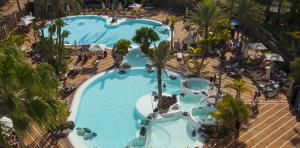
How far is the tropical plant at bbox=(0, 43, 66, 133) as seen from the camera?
14.9 metres

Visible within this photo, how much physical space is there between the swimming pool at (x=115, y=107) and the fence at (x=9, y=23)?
15.0m

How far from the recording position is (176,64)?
118 feet

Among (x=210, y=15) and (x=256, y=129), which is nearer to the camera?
(x=256, y=129)

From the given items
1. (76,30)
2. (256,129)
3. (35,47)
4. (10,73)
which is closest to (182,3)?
(76,30)

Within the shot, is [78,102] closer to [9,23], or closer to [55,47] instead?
[55,47]

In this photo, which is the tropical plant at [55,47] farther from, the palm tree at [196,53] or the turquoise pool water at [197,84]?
the palm tree at [196,53]

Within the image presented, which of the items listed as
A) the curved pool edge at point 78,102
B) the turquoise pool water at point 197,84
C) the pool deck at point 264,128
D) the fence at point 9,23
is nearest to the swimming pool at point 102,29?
the fence at point 9,23

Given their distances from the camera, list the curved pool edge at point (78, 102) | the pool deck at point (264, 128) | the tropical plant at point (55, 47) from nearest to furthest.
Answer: the pool deck at point (264, 128) < the curved pool edge at point (78, 102) < the tropical plant at point (55, 47)

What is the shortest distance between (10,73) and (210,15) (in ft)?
70.9

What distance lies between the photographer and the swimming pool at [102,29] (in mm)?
43500

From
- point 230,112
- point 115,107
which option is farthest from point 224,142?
point 115,107

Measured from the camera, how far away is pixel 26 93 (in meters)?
16.3

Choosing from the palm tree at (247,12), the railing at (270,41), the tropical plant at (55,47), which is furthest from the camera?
the railing at (270,41)

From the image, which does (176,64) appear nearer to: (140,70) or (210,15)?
(140,70)
